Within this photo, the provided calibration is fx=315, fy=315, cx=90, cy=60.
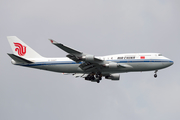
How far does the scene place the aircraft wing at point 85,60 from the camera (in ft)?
180

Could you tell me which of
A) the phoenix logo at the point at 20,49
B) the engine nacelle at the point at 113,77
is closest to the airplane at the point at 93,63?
the phoenix logo at the point at 20,49

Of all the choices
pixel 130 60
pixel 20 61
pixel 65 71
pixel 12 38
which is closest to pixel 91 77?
pixel 65 71

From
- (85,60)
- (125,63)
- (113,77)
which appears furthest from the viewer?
(113,77)

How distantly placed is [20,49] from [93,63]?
1720cm

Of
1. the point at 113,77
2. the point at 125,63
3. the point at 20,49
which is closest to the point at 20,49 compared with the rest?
the point at 20,49

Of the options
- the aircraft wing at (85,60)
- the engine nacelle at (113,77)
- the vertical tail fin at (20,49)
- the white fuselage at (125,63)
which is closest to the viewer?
the aircraft wing at (85,60)

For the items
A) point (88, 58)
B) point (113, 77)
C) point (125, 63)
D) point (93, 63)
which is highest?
point (88, 58)

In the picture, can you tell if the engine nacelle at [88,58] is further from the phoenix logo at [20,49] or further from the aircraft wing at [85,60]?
the phoenix logo at [20,49]

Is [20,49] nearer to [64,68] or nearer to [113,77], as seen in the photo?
[64,68]

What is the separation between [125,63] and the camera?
59031 mm

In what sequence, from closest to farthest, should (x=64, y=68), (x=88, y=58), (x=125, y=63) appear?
(x=88, y=58) → (x=125, y=63) → (x=64, y=68)

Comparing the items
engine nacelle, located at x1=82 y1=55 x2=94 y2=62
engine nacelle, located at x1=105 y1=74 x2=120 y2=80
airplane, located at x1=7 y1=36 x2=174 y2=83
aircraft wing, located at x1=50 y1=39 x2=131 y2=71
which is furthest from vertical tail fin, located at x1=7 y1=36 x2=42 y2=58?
engine nacelle, located at x1=105 y1=74 x2=120 y2=80

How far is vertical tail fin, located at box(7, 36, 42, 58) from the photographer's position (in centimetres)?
6494

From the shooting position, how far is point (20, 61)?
61.8 metres
